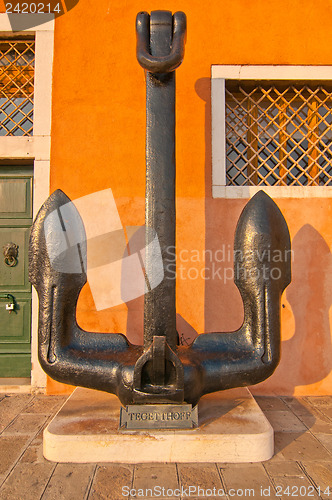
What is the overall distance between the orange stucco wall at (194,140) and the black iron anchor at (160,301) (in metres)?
0.94

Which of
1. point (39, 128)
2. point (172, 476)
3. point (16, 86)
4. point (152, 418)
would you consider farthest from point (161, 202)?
point (16, 86)

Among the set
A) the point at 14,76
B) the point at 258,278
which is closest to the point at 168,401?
the point at 258,278

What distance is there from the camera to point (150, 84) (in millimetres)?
1898

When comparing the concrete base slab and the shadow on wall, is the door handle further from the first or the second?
the shadow on wall

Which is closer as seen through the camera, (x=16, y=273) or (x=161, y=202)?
(x=161, y=202)

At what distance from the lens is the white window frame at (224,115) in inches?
118

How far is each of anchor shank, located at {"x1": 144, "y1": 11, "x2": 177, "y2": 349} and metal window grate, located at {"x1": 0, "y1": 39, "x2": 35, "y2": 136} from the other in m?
1.84

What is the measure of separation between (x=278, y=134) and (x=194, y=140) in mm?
864

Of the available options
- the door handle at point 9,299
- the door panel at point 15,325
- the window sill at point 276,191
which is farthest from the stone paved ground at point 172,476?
the window sill at point 276,191

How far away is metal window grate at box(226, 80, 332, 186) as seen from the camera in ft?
10.3

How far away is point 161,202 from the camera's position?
187 cm

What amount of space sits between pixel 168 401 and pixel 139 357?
291 mm

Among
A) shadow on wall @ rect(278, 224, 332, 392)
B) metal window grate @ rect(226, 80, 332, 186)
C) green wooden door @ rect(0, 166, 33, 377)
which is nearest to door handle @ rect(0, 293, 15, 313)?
green wooden door @ rect(0, 166, 33, 377)

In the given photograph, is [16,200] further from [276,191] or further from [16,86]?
[276,191]
